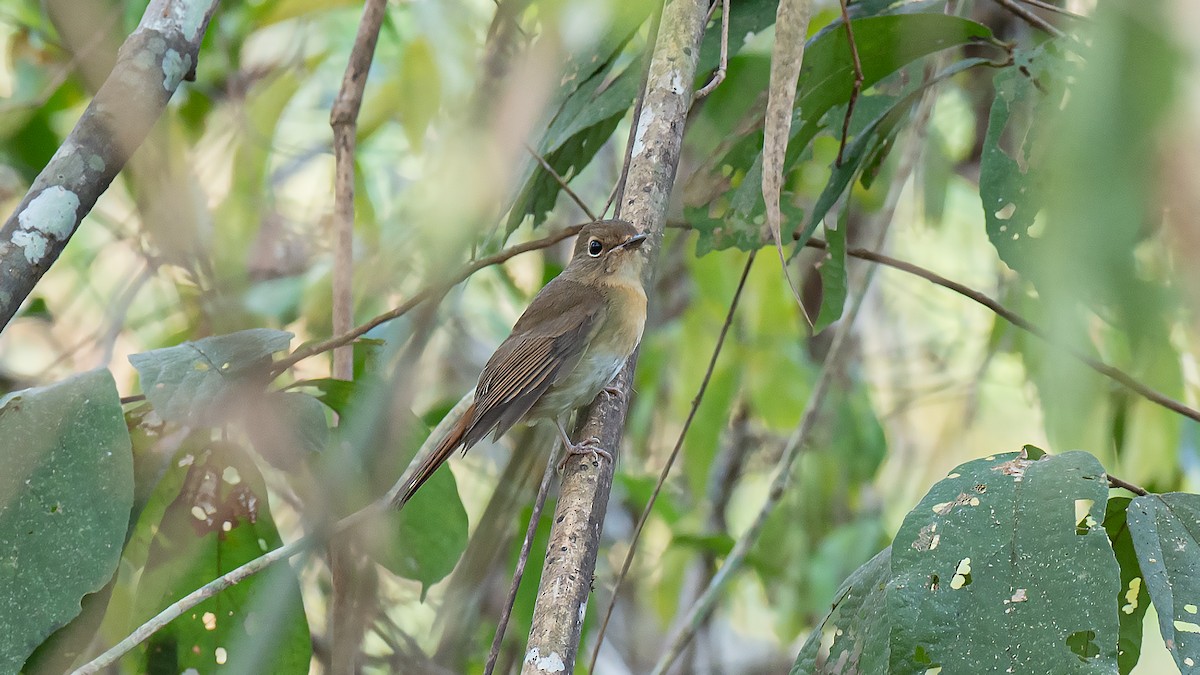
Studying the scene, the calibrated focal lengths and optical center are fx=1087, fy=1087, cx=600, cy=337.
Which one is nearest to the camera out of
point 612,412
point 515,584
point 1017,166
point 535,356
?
point 515,584

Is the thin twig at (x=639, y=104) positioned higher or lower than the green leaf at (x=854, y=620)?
higher

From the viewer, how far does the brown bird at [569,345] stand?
9.00ft

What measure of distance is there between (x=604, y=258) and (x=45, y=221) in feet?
5.14

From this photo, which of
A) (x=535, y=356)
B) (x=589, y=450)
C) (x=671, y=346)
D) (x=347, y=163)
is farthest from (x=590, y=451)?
(x=671, y=346)

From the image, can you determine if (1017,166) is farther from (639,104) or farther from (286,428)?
(286,428)

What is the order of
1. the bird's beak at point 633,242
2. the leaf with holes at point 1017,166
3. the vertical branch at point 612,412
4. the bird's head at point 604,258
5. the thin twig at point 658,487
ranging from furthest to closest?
the bird's head at point 604,258 < the bird's beak at point 633,242 < the leaf with holes at point 1017,166 < the thin twig at point 658,487 < the vertical branch at point 612,412

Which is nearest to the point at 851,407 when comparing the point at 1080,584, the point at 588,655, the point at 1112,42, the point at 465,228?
the point at 588,655

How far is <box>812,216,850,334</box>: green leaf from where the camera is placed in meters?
2.68

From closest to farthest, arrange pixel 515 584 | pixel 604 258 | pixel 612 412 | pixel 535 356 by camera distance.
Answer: pixel 515 584 < pixel 612 412 < pixel 535 356 < pixel 604 258

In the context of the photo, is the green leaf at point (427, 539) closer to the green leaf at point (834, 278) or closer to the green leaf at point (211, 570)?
the green leaf at point (211, 570)

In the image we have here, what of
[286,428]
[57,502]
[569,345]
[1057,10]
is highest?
[1057,10]

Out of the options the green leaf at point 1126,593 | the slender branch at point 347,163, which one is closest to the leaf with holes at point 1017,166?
the green leaf at point 1126,593

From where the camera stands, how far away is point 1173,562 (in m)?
1.55

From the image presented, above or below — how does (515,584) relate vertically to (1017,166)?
below
